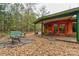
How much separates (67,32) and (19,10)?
4.37ft

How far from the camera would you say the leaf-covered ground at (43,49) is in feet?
14.5

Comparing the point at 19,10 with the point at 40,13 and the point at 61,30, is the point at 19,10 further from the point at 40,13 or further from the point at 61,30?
the point at 61,30

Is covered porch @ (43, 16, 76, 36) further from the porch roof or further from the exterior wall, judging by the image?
the porch roof

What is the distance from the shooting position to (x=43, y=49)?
14.8 ft

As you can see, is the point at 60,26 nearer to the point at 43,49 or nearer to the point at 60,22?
the point at 60,22

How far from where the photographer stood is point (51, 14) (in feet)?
15.3

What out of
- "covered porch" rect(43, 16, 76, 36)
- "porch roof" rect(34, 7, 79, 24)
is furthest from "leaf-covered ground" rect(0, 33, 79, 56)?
"porch roof" rect(34, 7, 79, 24)

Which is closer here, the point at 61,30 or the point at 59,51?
the point at 59,51

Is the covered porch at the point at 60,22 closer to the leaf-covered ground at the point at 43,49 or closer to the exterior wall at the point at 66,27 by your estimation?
the exterior wall at the point at 66,27

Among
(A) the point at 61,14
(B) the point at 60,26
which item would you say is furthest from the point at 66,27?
(A) the point at 61,14

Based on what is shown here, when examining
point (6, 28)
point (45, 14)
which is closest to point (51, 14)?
point (45, 14)

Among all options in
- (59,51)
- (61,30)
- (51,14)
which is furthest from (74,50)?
(51,14)

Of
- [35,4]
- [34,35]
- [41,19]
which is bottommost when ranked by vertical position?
[34,35]

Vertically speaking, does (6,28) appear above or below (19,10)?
below
